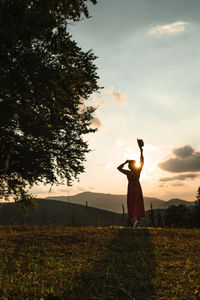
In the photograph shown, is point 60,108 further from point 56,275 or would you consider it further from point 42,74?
point 56,275

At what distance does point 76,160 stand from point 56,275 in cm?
844

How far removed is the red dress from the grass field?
9.58ft

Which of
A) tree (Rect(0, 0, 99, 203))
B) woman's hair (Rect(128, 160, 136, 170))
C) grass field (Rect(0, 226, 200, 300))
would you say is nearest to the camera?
grass field (Rect(0, 226, 200, 300))

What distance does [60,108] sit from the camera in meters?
10.0

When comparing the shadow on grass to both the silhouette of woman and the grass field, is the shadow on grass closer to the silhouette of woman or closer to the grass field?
the grass field

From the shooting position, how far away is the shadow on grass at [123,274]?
415 cm

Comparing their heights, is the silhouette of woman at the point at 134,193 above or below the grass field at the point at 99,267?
above

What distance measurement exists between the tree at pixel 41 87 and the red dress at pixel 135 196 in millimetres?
2482

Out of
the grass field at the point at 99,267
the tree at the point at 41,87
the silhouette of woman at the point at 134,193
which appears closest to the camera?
the grass field at the point at 99,267

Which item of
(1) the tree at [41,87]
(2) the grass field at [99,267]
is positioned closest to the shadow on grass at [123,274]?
(2) the grass field at [99,267]

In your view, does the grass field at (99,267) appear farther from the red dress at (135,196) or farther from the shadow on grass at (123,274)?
the red dress at (135,196)

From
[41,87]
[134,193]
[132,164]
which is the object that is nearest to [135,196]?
[134,193]

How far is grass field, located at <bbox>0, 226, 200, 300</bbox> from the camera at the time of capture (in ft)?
13.4

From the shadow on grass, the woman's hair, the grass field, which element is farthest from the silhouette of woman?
the shadow on grass
